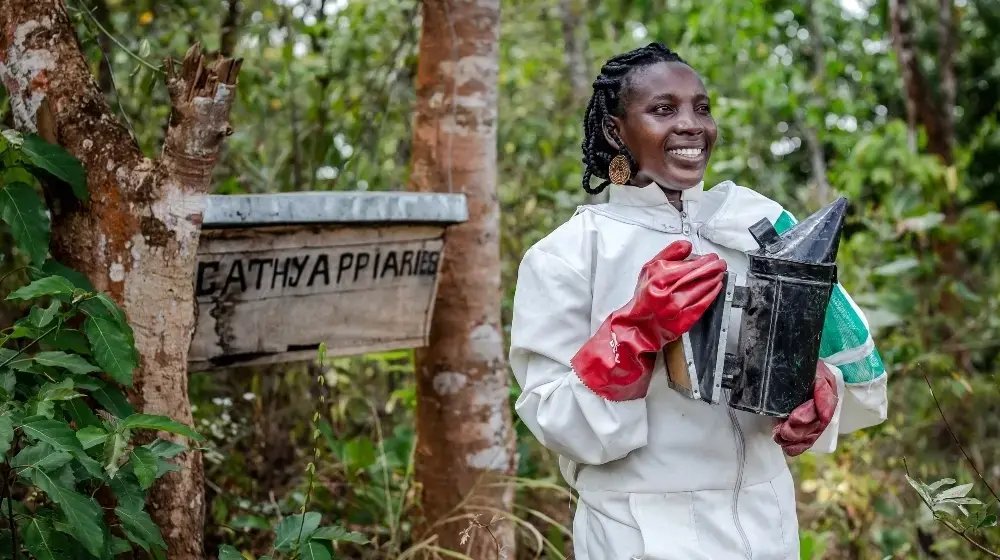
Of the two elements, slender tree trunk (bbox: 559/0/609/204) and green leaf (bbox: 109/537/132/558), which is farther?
slender tree trunk (bbox: 559/0/609/204)

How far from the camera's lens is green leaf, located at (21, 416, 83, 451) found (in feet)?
5.79

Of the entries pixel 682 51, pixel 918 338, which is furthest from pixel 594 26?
pixel 918 338

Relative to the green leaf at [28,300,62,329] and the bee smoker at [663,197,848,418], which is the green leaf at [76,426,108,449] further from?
the bee smoker at [663,197,848,418]

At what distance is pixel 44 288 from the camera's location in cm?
190

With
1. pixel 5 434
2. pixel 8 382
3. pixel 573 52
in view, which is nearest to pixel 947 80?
pixel 573 52

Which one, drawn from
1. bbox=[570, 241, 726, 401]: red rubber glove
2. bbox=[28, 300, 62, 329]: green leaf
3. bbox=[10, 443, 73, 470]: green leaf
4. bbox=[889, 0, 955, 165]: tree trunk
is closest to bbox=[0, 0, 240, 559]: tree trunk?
bbox=[28, 300, 62, 329]: green leaf

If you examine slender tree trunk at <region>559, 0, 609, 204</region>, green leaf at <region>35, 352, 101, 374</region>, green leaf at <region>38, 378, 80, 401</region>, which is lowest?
green leaf at <region>38, 378, 80, 401</region>

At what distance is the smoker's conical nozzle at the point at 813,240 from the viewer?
1669 millimetres

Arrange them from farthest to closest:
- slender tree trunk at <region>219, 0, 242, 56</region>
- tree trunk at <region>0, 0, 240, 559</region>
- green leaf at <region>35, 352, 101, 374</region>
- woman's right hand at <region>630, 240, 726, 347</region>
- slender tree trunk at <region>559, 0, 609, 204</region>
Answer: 1. slender tree trunk at <region>559, 0, 609, 204</region>
2. slender tree trunk at <region>219, 0, 242, 56</region>
3. tree trunk at <region>0, 0, 240, 559</region>
4. green leaf at <region>35, 352, 101, 374</region>
5. woman's right hand at <region>630, 240, 726, 347</region>

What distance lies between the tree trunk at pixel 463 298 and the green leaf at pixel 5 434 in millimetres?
1472

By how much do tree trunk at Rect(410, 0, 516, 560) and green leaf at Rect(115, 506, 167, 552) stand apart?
3.83ft

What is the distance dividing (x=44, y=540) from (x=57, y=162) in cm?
80

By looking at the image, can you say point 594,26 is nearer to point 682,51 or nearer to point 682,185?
point 682,51

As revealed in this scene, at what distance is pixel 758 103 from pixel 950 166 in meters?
1.59
